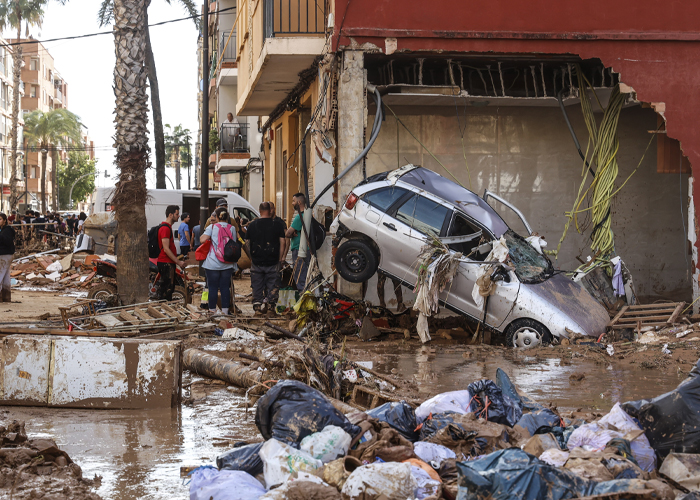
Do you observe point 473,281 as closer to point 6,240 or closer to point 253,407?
point 253,407

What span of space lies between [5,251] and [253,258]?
5570mm

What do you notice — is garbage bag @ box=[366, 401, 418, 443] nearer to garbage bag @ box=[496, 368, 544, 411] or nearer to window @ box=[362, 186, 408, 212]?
garbage bag @ box=[496, 368, 544, 411]

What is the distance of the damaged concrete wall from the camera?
13734mm

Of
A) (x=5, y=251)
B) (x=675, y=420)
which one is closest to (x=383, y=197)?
(x=675, y=420)

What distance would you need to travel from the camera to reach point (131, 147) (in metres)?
11.9

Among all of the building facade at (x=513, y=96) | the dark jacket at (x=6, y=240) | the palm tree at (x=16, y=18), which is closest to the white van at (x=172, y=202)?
the building facade at (x=513, y=96)

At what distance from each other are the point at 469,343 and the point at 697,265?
173 inches

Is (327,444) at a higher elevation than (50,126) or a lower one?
lower

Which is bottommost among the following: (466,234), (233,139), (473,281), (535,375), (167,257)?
(535,375)

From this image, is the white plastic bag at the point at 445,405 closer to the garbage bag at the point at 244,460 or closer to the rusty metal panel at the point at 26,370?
the garbage bag at the point at 244,460

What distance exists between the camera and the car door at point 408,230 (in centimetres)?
998

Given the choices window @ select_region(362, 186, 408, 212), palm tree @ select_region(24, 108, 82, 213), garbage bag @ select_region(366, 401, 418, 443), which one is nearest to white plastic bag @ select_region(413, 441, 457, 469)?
garbage bag @ select_region(366, 401, 418, 443)

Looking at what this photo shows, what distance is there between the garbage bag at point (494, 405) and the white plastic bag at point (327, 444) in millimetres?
1299

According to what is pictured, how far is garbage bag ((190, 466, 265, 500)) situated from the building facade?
7.98 m
